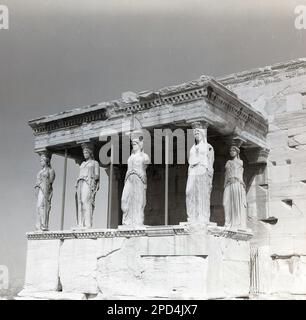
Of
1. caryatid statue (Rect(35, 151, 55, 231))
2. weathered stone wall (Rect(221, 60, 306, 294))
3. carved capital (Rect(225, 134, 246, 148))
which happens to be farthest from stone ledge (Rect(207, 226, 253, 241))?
caryatid statue (Rect(35, 151, 55, 231))

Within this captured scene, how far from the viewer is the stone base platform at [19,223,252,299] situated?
830 cm

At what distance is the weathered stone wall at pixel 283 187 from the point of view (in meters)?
9.84

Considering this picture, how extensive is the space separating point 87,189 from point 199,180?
89.2 inches

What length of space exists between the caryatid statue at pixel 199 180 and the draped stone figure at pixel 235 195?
936 millimetres

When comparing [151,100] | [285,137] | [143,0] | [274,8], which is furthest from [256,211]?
[143,0]

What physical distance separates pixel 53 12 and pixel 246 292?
5.16 m

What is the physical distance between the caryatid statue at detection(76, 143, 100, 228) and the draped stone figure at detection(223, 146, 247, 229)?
7.42ft

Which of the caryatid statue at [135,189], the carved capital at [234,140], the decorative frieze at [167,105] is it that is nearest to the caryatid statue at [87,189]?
the decorative frieze at [167,105]

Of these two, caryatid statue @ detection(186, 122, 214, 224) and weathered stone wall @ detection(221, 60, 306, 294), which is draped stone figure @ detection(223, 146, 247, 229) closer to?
weathered stone wall @ detection(221, 60, 306, 294)

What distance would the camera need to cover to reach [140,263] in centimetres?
885

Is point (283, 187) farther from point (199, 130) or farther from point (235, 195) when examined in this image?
point (199, 130)

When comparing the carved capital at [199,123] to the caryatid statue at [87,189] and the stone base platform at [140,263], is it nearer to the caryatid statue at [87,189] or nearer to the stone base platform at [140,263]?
the stone base platform at [140,263]

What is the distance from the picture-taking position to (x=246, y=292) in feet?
29.8
